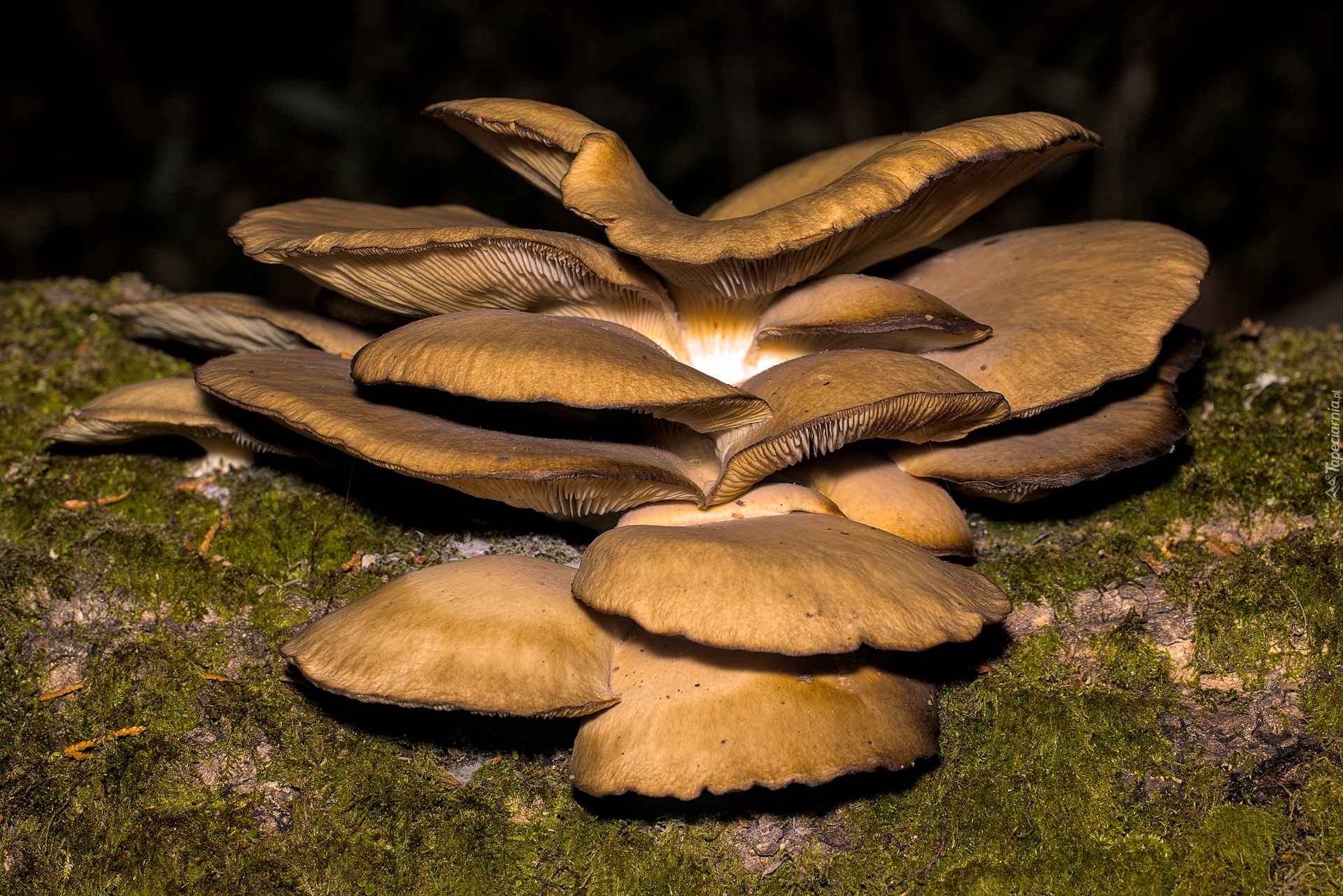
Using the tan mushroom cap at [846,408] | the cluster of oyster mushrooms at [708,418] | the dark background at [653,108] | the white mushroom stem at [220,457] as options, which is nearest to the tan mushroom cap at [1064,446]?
the cluster of oyster mushrooms at [708,418]

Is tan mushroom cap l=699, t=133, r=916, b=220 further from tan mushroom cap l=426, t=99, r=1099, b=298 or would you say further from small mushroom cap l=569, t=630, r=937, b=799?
small mushroom cap l=569, t=630, r=937, b=799

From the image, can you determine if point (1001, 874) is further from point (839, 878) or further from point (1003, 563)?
point (1003, 563)

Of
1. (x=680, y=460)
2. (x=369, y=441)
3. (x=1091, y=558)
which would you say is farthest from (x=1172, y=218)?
(x=369, y=441)

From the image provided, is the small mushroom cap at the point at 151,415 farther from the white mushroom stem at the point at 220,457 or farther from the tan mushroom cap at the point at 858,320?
the tan mushroom cap at the point at 858,320

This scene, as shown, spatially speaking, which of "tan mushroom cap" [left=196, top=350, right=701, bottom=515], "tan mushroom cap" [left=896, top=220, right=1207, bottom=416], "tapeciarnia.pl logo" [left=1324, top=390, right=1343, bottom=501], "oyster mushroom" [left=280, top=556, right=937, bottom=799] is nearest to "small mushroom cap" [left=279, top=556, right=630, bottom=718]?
"oyster mushroom" [left=280, top=556, right=937, bottom=799]

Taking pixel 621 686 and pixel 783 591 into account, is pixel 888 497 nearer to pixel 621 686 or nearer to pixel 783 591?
pixel 783 591

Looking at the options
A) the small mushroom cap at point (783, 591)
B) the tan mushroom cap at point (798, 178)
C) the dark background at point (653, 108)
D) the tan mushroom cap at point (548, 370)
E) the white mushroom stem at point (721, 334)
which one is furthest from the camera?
the dark background at point (653, 108)
